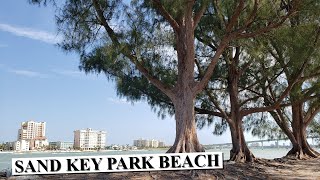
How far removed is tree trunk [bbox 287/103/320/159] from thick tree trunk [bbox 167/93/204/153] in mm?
7425

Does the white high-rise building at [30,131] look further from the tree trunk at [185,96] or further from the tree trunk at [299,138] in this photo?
the tree trunk at [185,96]

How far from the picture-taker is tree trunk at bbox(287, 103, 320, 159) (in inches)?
529

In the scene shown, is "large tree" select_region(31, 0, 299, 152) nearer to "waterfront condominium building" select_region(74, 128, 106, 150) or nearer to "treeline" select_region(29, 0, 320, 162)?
"treeline" select_region(29, 0, 320, 162)

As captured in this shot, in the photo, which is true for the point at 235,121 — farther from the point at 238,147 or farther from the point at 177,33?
the point at 177,33

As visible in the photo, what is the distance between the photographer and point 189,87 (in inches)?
284

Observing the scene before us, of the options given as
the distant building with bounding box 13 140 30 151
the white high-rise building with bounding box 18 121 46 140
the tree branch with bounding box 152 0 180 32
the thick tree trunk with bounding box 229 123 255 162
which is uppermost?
the tree branch with bounding box 152 0 180 32

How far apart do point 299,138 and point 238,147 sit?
4106mm

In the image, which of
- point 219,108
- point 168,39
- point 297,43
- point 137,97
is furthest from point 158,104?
point 297,43

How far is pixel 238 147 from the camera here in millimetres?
10672

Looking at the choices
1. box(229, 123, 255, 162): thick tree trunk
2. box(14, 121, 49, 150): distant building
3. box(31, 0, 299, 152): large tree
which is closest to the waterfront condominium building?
box(14, 121, 49, 150): distant building

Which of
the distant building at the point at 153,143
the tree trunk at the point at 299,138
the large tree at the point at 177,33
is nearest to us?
the large tree at the point at 177,33

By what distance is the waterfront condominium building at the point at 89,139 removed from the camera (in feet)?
131

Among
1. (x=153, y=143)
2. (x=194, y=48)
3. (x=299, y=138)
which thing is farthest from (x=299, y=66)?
(x=153, y=143)

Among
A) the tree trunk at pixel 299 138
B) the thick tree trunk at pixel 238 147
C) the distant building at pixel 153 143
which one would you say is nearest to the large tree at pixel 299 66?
the tree trunk at pixel 299 138
